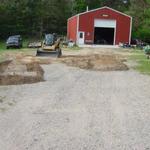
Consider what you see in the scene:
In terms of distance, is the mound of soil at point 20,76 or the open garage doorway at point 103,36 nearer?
the mound of soil at point 20,76

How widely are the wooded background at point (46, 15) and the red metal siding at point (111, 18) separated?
3.20 metres

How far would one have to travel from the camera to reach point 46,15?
7362cm

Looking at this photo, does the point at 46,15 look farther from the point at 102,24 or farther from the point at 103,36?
the point at 102,24

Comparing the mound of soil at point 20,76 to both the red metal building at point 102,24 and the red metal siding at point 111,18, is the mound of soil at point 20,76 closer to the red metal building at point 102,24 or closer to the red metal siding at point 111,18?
the red metal building at point 102,24

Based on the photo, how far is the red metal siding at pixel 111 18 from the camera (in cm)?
5700

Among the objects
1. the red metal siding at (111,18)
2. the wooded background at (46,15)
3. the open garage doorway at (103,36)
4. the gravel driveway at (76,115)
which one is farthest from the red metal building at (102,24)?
the gravel driveway at (76,115)

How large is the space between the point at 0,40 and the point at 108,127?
58381 millimetres

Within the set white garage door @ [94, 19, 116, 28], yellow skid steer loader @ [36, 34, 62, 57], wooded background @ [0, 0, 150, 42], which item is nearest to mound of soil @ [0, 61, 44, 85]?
yellow skid steer loader @ [36, 34, 62, 57]

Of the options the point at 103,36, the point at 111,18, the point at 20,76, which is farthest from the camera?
the point at 103,36

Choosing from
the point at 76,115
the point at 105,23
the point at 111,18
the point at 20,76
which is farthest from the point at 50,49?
the point at 76,115

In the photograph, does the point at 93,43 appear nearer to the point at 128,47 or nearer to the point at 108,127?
the point at 128,47

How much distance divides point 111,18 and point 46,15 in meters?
19.2

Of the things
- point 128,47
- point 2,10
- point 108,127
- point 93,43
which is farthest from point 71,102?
point 2,10

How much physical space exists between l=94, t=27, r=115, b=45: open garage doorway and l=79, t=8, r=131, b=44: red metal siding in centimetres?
255
